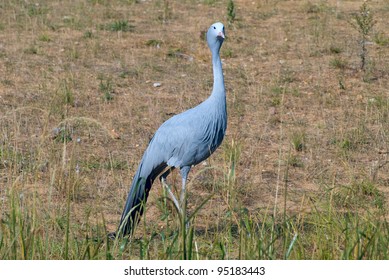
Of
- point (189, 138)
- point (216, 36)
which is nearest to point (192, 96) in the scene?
point (216, 36)

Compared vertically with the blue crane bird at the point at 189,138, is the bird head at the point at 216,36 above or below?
above

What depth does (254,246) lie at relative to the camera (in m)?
4.41

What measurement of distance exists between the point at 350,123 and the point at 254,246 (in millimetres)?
4248

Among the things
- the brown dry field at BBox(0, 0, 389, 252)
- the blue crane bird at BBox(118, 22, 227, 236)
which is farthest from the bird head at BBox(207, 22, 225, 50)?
the brown dry field at BBox(0, 0, 389, 252)

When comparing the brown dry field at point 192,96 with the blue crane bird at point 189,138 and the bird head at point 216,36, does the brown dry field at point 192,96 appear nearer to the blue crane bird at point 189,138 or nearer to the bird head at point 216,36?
the blue crane bird at point 189,138

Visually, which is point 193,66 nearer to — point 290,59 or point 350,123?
point 290,59

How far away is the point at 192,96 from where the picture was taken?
9156mm

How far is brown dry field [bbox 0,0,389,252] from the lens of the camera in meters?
6.77

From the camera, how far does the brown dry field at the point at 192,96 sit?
22.2 ft

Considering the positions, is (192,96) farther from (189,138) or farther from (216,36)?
(189,138)

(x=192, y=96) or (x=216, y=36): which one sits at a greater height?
(x=216, y=36)

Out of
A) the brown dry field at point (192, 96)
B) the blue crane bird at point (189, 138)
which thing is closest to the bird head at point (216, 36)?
the blue crane bird at point (189, 138)

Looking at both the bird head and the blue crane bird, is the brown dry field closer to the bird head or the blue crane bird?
the blue crane bird

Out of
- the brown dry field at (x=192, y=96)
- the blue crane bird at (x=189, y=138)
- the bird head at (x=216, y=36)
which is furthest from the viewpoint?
the brown dry field at (x=192, y=96)
